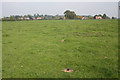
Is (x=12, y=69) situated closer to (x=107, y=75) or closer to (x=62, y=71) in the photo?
(x=62, y=71)

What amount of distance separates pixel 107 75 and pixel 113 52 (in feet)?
16.7

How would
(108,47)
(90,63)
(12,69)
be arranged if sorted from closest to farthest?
(12,69) < (90,63) < (108,47)

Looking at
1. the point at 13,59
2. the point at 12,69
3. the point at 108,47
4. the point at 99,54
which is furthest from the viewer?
the point at 108,47

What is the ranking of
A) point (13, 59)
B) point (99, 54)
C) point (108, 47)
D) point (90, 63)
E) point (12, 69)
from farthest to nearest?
point (108, 47)
point (99, 54)
point (13, 59)
point (90, 63)
point (12, 69)

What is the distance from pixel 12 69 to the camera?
431 inches

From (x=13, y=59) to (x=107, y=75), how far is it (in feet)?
21.2

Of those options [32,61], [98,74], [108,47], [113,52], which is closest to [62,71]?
[98,74]

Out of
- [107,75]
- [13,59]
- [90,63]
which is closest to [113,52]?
[90,63]

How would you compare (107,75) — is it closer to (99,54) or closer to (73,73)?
(73,73)

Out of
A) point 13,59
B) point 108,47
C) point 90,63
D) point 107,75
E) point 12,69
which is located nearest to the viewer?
point 107,75

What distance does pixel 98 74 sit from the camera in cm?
1009

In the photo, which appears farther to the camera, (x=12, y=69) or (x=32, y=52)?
(x=32, y=52)

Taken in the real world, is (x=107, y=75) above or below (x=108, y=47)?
below

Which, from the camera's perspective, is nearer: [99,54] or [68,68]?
[68,68]
